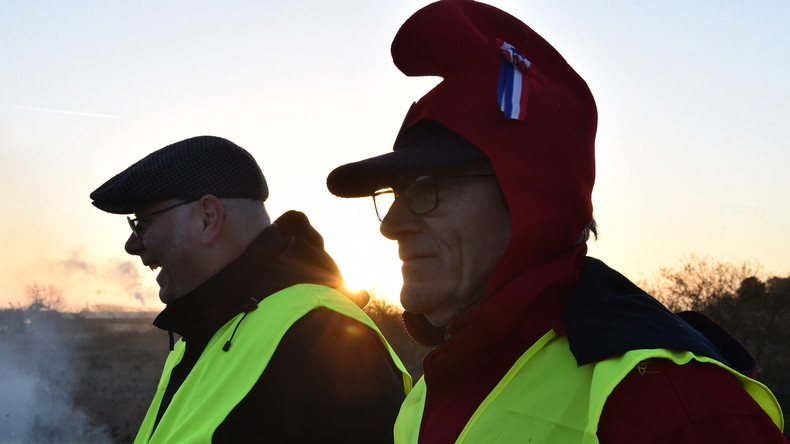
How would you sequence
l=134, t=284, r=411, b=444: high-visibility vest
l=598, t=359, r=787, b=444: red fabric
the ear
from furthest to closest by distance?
the ear, l=134, t=284, r=411, b=444: high-visibility vest, l=598, t=359, r=787, b=444: red fabric

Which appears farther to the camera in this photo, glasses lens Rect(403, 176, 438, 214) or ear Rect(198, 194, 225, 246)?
ear Rect(198, 194, 225, 246)

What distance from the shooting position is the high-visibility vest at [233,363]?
2830 mm

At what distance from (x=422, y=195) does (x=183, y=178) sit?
182 centimetres

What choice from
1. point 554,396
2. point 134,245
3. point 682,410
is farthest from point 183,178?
point 682,410

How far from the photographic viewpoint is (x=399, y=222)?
2203 millimetres

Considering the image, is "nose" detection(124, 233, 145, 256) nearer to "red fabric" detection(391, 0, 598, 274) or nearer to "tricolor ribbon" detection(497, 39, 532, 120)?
"red fabric" detection(391, 0, 598, 274)

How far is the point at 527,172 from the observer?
201cm

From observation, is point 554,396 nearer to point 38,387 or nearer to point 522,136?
point 522,136

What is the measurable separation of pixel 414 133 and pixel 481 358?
731 mm

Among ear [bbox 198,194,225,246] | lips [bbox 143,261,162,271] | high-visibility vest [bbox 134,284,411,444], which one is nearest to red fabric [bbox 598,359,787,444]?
high-visibility vest [bbox 134,284,411,444]

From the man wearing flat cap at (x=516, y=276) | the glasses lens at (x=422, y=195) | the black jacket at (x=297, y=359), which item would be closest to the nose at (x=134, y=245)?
the black jacket at (x=297, y=359)

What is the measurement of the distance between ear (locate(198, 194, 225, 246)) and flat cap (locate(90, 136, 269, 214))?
0.04m

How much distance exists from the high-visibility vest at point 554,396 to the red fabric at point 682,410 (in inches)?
1.1

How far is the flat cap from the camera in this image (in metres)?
3.60
